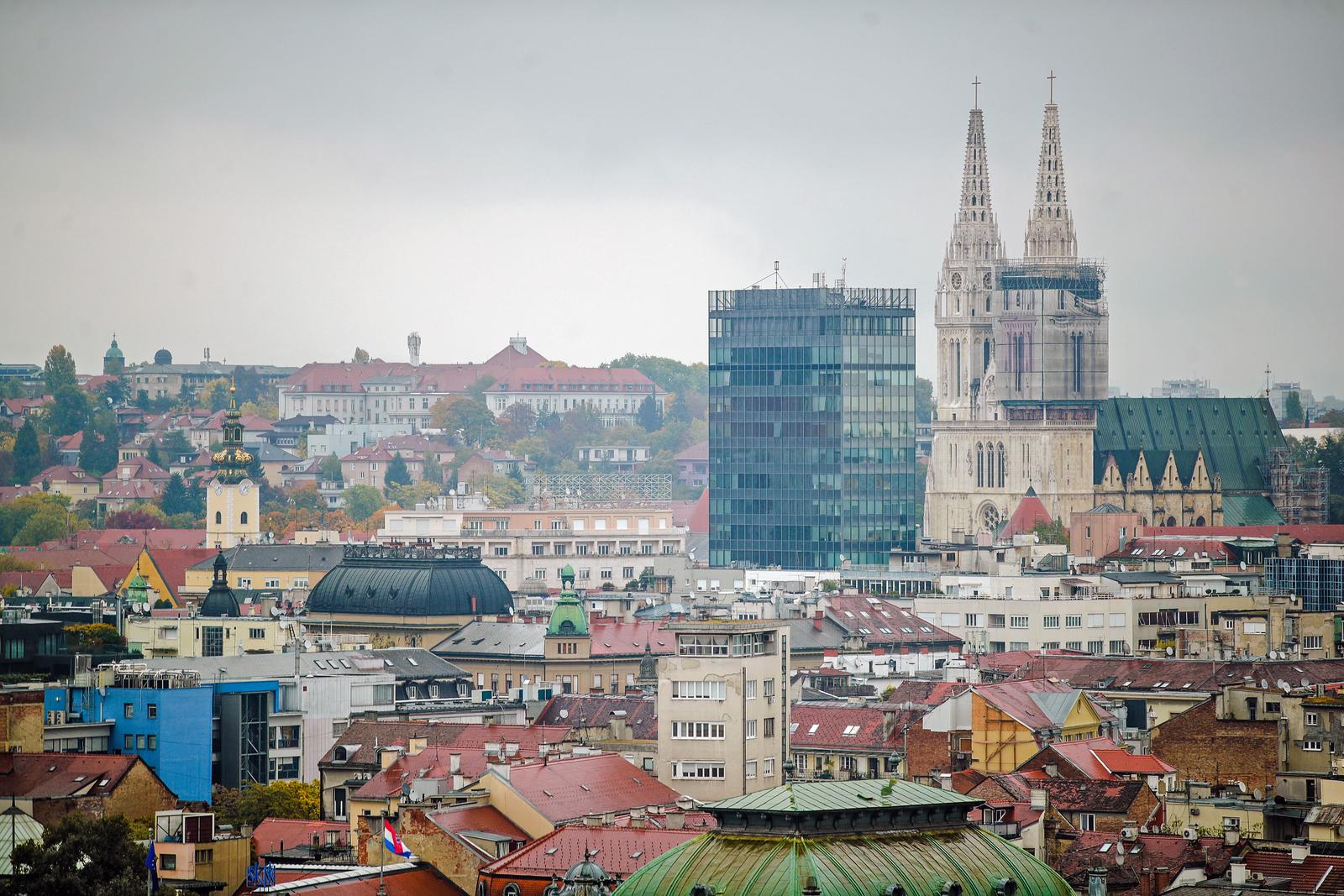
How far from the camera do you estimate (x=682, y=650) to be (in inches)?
3770

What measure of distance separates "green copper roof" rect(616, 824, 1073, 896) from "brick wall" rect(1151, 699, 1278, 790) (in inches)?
1369

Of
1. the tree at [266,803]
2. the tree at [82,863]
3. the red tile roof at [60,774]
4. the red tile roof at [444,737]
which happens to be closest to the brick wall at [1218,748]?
the red tile roof at [444,737]

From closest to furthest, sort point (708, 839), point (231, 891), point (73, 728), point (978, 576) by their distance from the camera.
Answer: point (708, 839), point (231, 891), point (73, 728), point (978, 576)

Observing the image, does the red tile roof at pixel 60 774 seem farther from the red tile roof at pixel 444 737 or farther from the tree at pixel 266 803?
the red tile roof at pixel 444 737

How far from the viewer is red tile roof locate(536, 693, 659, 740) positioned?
362 feet

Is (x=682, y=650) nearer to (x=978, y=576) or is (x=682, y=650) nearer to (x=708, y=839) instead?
(x=708, y=839)

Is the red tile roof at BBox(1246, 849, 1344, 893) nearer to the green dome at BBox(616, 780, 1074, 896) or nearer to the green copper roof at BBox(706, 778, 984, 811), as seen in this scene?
the green dome at BBox(616, 780, 1074, 896)

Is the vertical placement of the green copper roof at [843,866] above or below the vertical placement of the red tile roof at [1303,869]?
above

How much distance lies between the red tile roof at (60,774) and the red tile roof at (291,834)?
5.18 m

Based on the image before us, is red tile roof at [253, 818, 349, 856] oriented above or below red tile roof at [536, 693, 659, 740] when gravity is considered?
below

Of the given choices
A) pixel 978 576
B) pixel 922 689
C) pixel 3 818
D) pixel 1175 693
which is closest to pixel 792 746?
pixel 922 689

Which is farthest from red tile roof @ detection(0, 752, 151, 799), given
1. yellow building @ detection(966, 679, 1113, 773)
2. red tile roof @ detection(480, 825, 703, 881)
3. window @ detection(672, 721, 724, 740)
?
yellow building @ detection(966, 679, 1113, 773)

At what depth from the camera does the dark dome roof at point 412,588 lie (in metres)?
156

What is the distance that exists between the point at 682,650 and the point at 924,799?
85.2 feet
